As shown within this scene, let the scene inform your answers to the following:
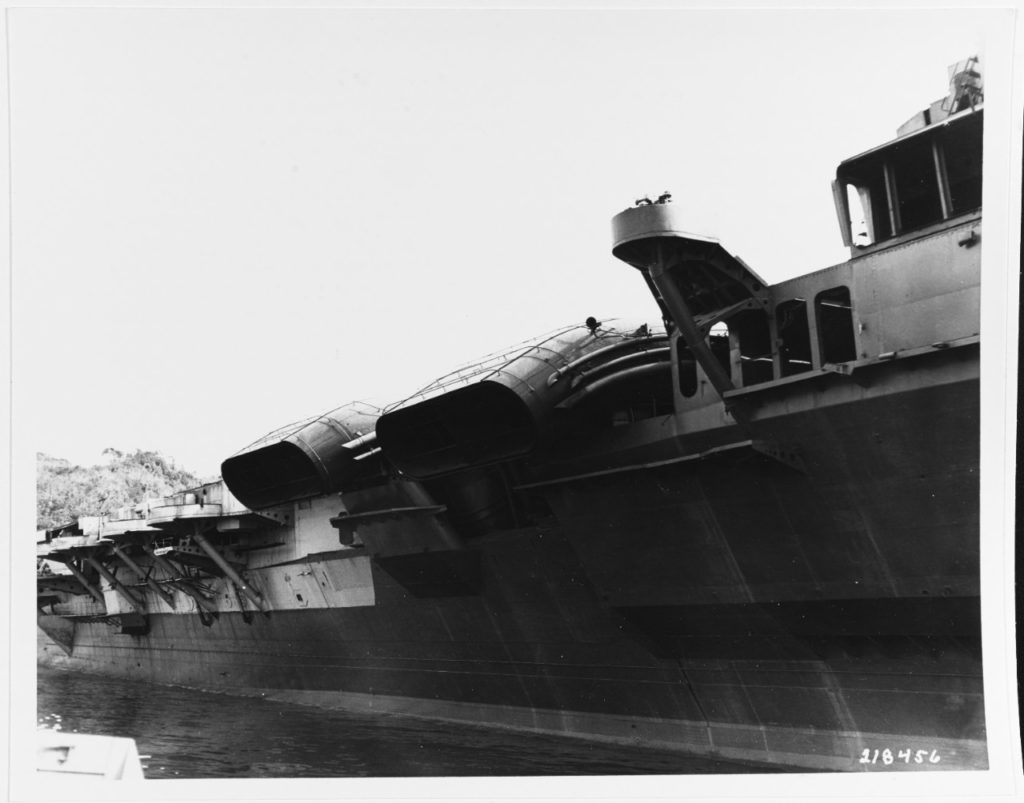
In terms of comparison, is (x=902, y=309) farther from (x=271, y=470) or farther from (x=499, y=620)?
(x=271, y=470)

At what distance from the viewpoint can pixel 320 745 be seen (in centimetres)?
1341

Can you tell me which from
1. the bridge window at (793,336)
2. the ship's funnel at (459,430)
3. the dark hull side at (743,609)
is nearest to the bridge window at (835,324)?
the bridge window at (793,336)

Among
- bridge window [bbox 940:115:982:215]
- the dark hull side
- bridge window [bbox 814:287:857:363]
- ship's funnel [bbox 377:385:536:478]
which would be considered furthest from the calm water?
bridge window [bbox 940:115:982:215]

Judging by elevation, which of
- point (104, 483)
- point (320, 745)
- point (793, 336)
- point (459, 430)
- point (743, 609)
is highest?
point (793, 336)

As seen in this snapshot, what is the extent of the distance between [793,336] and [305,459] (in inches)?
315

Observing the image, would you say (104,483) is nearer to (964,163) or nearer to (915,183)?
(915,183)

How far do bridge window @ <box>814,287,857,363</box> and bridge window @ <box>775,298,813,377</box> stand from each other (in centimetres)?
23

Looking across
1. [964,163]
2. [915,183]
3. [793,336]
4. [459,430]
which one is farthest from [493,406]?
[964,163]

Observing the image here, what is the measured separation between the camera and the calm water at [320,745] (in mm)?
11141

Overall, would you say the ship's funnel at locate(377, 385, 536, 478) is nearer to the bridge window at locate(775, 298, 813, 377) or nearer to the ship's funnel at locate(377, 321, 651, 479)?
the ship's funnel at locate(377, 321, 651, 479)

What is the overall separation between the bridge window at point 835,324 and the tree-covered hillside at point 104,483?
772 centimetres

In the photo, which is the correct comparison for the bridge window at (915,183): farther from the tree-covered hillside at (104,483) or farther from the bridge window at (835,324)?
the tree-covered hillside at (104,483)

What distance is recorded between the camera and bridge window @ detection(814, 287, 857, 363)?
10195 millimetres

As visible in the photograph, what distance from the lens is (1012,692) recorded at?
749 cm
